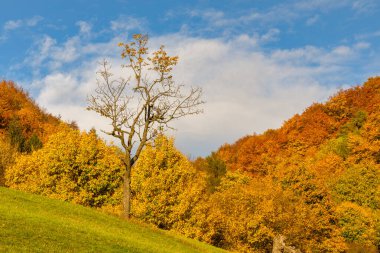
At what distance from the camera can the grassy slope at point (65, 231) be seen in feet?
74.5

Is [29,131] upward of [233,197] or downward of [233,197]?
upward

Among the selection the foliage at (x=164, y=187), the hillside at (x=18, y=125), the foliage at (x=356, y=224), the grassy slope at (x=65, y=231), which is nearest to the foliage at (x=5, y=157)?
the hillside at (x=18, y=125)

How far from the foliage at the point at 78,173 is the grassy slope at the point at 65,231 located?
63.6 ft

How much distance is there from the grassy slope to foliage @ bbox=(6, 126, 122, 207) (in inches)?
763

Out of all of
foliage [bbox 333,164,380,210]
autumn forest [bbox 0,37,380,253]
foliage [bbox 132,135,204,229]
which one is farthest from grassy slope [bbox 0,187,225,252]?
foliage [bbox 333,164,380,210]

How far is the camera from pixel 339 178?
3071 inches

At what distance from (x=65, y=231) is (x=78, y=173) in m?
32.5

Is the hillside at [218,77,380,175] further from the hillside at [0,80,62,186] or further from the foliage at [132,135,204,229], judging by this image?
the hillside at [0,80,62,186]

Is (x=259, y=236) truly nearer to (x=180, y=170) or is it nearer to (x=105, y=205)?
(x=180, y=170)

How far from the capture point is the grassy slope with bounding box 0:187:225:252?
74.5 feet

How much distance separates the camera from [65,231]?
26906 mm

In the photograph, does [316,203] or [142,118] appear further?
[316,203]

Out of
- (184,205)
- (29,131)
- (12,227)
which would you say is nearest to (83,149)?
(184,205)

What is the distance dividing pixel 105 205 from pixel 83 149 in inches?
342
